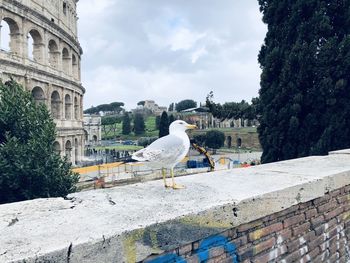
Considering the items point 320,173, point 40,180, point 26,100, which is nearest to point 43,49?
point 26,100

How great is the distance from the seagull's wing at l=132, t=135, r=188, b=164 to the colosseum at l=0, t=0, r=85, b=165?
17.8 m

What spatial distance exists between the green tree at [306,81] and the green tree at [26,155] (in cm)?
841

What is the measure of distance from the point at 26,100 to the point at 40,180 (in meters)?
3.54

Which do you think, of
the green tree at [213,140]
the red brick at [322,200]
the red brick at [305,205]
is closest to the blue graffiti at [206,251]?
the red brick at [305,205]

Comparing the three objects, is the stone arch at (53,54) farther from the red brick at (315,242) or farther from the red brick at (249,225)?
the red brick at (249,225)

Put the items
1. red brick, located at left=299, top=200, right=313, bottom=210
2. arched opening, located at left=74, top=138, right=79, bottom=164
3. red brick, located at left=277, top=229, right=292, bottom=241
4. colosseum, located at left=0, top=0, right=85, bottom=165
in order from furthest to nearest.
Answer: arched opening, located at left=74, top=138, right=79, bottom=164, colosseum, located at left=0, top=0, right=85, bottom=165, red brick, located at left=299, top=200, right=313, bottom=210, red brick, located at left=277, top=229, right=292, bottom=241

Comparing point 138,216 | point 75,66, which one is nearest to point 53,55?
point 75,66

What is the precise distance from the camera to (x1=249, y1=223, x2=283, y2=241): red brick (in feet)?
9.45

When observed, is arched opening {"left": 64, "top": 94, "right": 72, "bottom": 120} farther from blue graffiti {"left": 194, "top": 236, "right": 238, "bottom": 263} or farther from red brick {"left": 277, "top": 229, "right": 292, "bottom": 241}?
blue graffiti {"left": 194, "top": 236, "right": 238, "bottom": 263}

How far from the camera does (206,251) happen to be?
251cm

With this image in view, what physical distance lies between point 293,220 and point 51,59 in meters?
24.7

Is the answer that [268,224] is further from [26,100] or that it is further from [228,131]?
[228,131]

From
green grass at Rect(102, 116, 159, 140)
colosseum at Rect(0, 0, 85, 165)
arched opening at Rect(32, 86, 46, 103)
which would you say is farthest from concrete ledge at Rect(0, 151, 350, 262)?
green grass at Rect(102, 116, 159, 140)

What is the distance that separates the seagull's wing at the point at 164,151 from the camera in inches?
115
